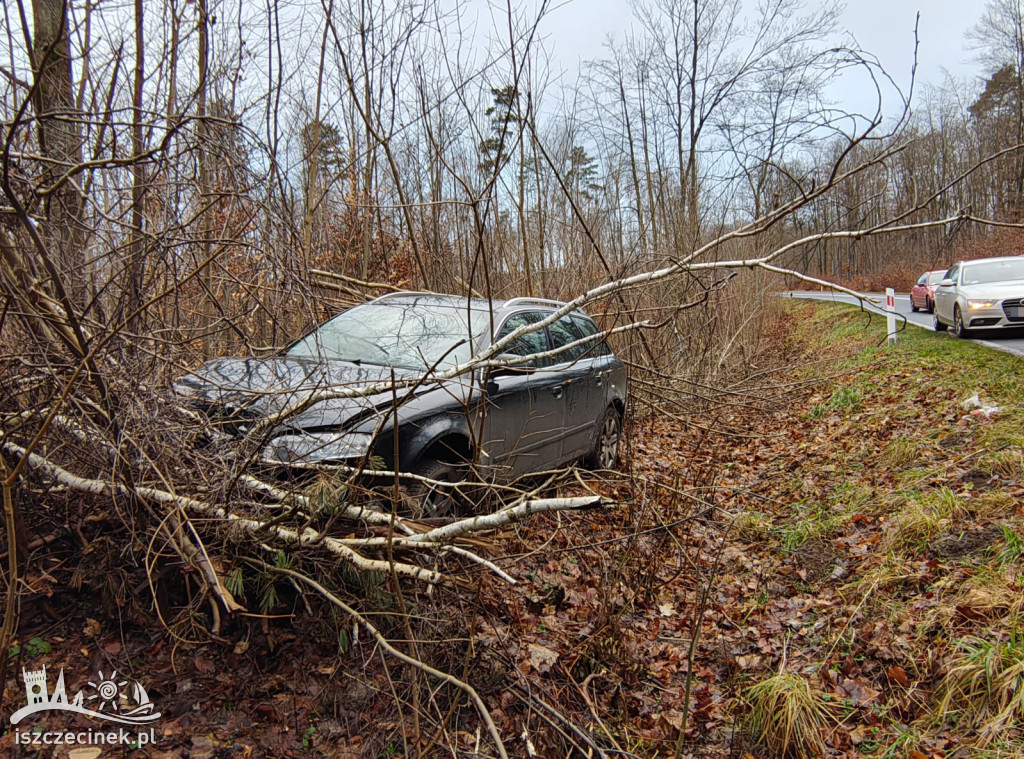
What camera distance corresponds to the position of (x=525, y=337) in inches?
213

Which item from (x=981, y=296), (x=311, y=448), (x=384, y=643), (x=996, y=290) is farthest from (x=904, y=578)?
(x=996, y=290)

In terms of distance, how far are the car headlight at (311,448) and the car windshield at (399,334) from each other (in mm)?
1130

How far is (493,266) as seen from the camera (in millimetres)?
9719

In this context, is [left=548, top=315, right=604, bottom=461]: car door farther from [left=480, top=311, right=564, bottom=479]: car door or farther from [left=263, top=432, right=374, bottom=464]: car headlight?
[left=263, top=432, right=374, bottom=464]: car headlight

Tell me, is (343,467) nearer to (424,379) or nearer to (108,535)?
(424,379)

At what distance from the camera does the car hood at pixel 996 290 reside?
11.2 meters

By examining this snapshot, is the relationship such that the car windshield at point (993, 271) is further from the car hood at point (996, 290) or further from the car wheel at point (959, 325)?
the car wheel at point (959, 325)

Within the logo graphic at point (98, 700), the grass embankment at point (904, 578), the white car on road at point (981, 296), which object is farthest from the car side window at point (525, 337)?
the white car on road at point (981, 296)

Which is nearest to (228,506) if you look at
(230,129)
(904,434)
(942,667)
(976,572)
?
(230,129)

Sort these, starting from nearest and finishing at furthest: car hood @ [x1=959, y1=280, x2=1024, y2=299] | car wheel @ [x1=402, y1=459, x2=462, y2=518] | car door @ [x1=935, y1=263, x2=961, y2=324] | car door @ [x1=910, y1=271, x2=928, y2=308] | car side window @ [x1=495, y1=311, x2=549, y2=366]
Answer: car wheel @ [x1=402, y1=459, x2=462, y2=518]
car side window @ [x1=495, y1=311, x2=549, y2=366]
car hood @ [x1=959, y1=280, x2=1024, y2=299]
car door @ [x1=935, y1=263, x2=961, y2=324]
car door @ [x1=910, y1=271, x2=928, y2=308]

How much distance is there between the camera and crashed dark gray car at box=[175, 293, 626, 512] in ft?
10.9

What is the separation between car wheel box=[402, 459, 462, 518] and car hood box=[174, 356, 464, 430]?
1.52ft

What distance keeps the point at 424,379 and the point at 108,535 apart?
1663 mm

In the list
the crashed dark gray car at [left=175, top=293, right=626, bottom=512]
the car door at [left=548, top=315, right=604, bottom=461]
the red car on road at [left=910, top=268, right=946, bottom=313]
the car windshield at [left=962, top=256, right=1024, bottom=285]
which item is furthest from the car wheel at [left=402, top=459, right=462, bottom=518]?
the red car on road at [left=910, top=268, right=946, bottom=313]
